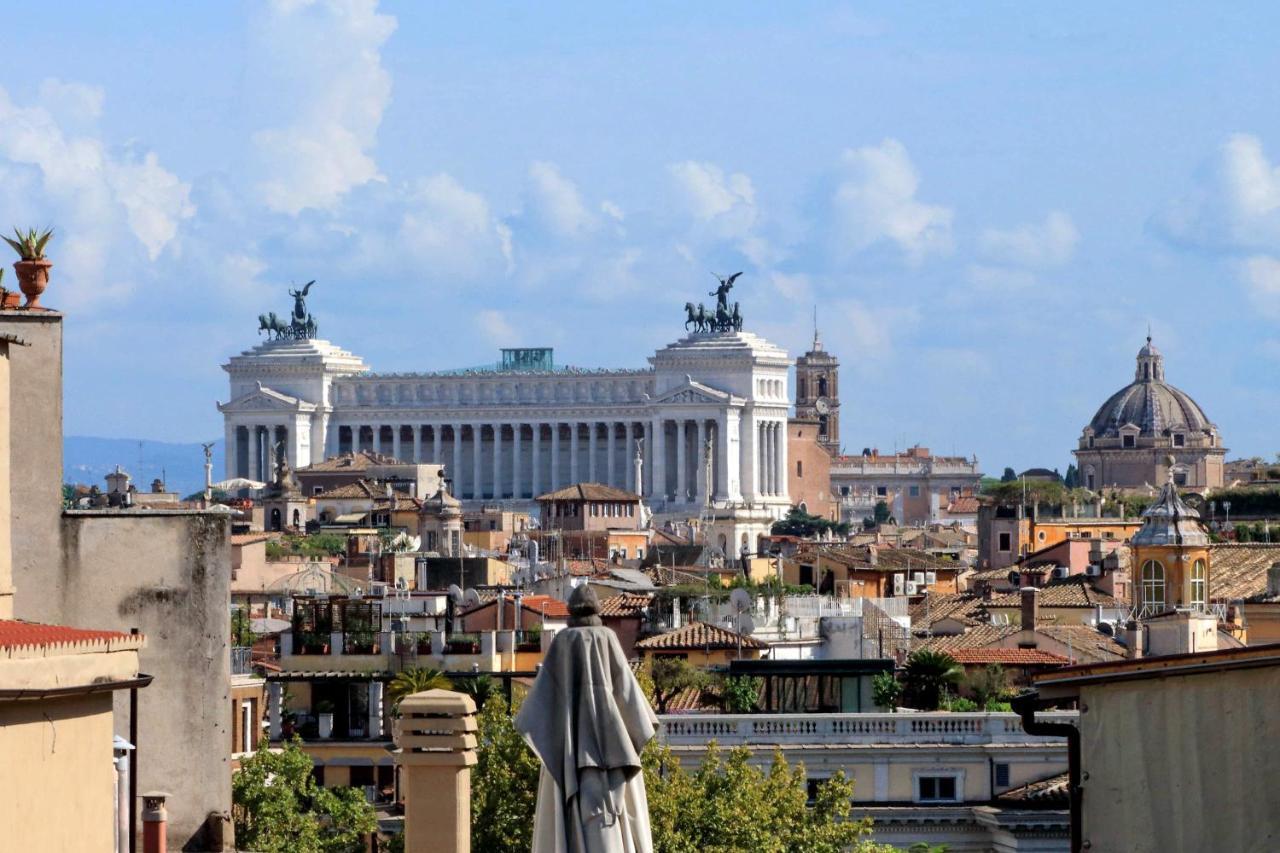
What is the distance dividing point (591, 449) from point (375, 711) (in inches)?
5659

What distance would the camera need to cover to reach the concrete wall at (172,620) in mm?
14773

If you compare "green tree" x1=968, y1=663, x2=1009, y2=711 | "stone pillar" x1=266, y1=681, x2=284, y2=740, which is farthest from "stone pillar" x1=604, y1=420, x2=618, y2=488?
"stone pillar" x1=266, y1=681, x2=284, y2=740

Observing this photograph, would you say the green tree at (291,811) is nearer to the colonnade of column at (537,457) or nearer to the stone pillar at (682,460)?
the stone pillar at (682,460)

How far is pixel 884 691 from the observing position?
36062 mm

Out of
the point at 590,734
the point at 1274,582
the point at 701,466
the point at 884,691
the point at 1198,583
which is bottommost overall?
the point at 590,734

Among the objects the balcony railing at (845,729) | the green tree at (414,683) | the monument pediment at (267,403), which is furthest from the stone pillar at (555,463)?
the balcony railing at (845,729)

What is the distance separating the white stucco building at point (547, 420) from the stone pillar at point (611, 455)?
51 millimetres

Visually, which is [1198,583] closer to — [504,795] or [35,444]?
[504,795]

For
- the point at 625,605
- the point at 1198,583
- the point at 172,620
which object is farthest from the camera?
the point at 625,605

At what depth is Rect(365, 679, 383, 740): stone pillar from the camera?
37.2 metres

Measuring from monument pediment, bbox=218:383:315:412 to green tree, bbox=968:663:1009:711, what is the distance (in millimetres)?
144942

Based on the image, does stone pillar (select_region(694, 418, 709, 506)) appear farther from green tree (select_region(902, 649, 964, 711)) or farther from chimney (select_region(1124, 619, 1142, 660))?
green tree (select_region(902, 649, 964, 711))

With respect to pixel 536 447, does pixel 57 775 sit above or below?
below

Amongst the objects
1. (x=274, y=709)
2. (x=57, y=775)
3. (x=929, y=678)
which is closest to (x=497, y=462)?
(x=929, y=678)
